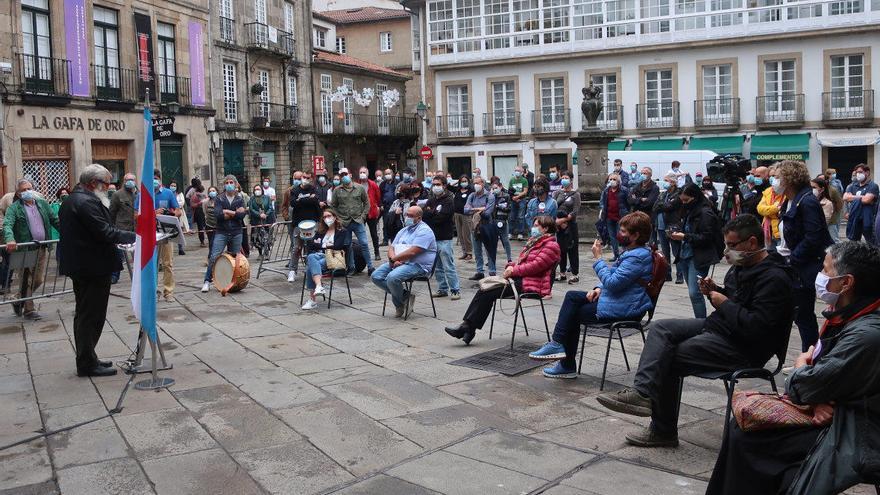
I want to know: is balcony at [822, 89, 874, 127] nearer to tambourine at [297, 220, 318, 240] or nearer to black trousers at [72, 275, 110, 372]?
tambourine at [297, 220, 318, 240]

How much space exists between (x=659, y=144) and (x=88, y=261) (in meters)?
29.5

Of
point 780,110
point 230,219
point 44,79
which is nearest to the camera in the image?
point 230,219

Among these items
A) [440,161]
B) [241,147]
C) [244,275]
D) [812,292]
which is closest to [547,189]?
[244,275]

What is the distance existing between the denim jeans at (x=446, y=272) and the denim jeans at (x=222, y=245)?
125 inches

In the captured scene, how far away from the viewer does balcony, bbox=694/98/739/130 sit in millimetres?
32781

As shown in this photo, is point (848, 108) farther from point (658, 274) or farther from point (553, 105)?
point (658, 274)

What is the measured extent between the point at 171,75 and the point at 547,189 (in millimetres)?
18853

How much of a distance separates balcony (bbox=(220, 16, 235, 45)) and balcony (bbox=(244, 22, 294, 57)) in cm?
81

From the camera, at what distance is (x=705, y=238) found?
8.81 meters

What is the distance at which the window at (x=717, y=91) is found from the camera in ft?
108

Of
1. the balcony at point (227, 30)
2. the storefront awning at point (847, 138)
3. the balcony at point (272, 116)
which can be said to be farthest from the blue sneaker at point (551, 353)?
the storefront awning at point (847, 138)

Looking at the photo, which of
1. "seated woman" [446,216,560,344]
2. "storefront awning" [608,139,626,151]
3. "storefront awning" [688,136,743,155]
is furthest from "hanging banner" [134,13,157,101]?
"seated woman" [446,216,560,344]

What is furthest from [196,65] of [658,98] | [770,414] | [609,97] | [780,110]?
[770,414]

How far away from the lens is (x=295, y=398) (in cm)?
643
